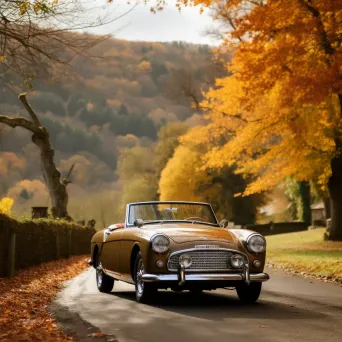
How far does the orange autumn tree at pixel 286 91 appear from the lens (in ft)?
67.9

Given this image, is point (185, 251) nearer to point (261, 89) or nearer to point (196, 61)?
point (261, 89)

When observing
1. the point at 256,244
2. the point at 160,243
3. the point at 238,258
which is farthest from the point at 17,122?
the point at 238,258

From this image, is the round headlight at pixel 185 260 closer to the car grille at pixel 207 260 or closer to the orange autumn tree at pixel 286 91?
the car grille at pixel 207 260

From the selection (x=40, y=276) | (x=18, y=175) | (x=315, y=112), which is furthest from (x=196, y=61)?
(x=40, y=276)

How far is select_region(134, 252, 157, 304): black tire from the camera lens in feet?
32.6

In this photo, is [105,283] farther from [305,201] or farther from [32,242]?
[305,201]

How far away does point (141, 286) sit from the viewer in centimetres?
1016

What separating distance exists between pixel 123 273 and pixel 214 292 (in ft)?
6.36

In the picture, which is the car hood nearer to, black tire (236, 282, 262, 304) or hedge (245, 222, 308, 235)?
black tire (236, 282, 262, 304)

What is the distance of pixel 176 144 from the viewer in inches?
2926

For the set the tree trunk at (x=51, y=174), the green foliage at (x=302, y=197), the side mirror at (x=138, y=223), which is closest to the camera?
the side mirror at (x=138, y=223)

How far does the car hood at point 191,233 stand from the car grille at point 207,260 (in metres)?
0.24

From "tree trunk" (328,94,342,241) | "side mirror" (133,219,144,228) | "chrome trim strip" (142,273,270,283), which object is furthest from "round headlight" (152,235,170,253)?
"tree trunk" (328,94,342,241)

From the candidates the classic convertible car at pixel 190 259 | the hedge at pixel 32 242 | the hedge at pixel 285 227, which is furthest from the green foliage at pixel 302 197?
the classic convertible car at pixel 190 259
